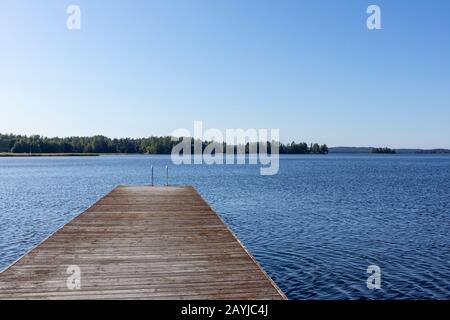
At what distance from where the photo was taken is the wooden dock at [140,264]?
7617 mm

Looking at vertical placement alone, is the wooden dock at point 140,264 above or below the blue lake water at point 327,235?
above

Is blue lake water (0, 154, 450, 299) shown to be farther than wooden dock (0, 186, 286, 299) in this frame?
Yes

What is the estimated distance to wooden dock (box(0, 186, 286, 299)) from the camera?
25.0 feet

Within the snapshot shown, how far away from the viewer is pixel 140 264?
962 centimetres

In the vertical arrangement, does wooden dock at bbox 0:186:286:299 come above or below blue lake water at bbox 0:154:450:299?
above

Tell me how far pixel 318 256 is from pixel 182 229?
5979 mm

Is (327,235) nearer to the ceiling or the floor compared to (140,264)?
nearer to the floor

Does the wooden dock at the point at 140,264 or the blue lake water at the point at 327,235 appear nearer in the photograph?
the wooden dock at the point at 140,264

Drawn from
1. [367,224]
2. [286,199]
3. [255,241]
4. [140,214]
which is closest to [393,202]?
[286,199]

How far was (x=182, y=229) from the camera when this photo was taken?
14391 millimetres
